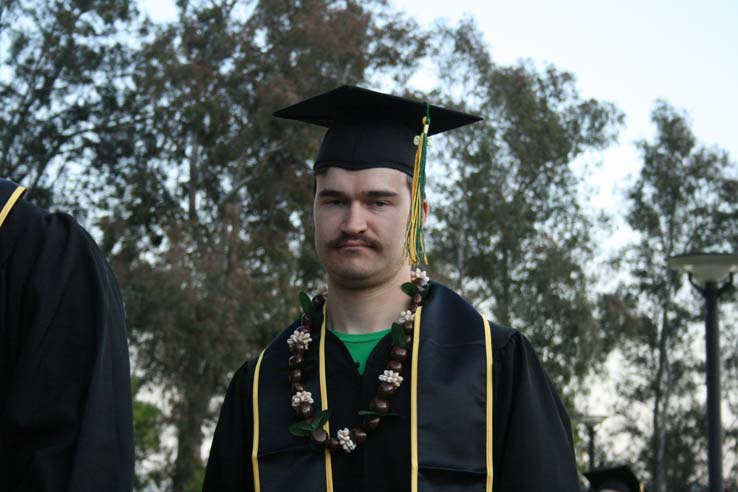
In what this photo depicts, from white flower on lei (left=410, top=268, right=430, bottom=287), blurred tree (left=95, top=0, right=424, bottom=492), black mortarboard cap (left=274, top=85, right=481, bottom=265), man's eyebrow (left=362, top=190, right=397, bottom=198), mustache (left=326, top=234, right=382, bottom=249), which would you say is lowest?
white flower on lei (left=410, top=268, right=430, bottom=287)

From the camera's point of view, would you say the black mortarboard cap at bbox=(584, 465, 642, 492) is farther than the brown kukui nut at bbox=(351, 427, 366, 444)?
Yes

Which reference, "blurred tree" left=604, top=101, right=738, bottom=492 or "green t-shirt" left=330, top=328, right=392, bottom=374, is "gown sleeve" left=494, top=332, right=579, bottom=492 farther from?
"blurred tree" left=604, top=101, right=738, bottom=492

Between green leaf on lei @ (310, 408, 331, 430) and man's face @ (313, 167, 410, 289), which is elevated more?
man's face @ (313, 167, 410, 289)

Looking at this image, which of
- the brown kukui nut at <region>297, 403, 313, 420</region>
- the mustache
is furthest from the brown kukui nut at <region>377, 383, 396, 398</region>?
the mustache

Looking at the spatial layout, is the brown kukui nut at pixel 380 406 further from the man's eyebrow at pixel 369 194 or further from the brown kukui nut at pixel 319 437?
the man's eyebrow at pixel 369 194

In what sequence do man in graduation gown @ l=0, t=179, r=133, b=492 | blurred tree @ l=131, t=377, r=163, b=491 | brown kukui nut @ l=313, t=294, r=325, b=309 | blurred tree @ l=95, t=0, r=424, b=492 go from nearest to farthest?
man in graduation gown @ l=0, t=179, r=133, b=492 < brown kukui nut @ l=313, t=294, r=325, b=309 < blurred tree @ l=95, t=0, r=424, b=492 < blurred tree @ l=131, t=377, r=163, b=491

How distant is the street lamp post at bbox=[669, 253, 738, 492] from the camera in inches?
384

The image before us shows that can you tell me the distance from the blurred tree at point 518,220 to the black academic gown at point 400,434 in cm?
2593

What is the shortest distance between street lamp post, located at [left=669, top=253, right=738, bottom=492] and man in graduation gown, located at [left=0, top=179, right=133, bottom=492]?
8.08m

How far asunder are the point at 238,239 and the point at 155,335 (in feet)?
10.5

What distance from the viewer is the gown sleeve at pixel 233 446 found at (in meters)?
3.67

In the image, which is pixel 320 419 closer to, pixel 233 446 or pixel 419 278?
pixel 233 446

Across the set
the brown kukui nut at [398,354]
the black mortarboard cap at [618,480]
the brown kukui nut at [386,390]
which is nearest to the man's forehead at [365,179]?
the brown kukui nut at [398,354]

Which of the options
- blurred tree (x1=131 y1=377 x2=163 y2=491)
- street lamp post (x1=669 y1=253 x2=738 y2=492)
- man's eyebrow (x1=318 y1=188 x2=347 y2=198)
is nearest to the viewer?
man's eyebrow (x1=318 y1=188 x2=347 y2=198)
